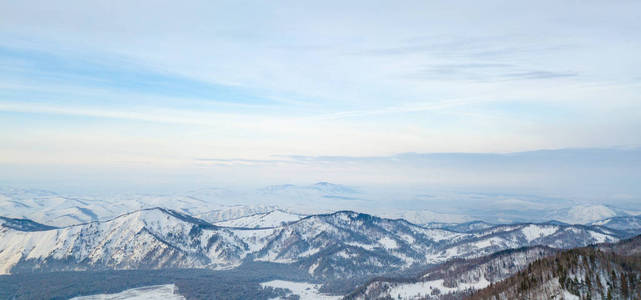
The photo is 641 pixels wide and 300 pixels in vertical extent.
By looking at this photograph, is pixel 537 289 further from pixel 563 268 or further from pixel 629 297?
pixel 629 297

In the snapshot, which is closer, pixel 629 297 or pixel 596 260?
pixel 629 297

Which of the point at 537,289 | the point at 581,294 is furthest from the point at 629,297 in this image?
the point at 537,289

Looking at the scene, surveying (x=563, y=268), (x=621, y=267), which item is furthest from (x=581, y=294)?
(x=621, y=267)

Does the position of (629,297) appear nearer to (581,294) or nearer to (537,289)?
(581,294)

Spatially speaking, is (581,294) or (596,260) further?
(596,260)

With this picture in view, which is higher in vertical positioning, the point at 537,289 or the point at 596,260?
the point at 596,260

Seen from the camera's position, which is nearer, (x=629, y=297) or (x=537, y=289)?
(x=629, y=297)

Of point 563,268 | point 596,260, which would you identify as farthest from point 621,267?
point 563,268
